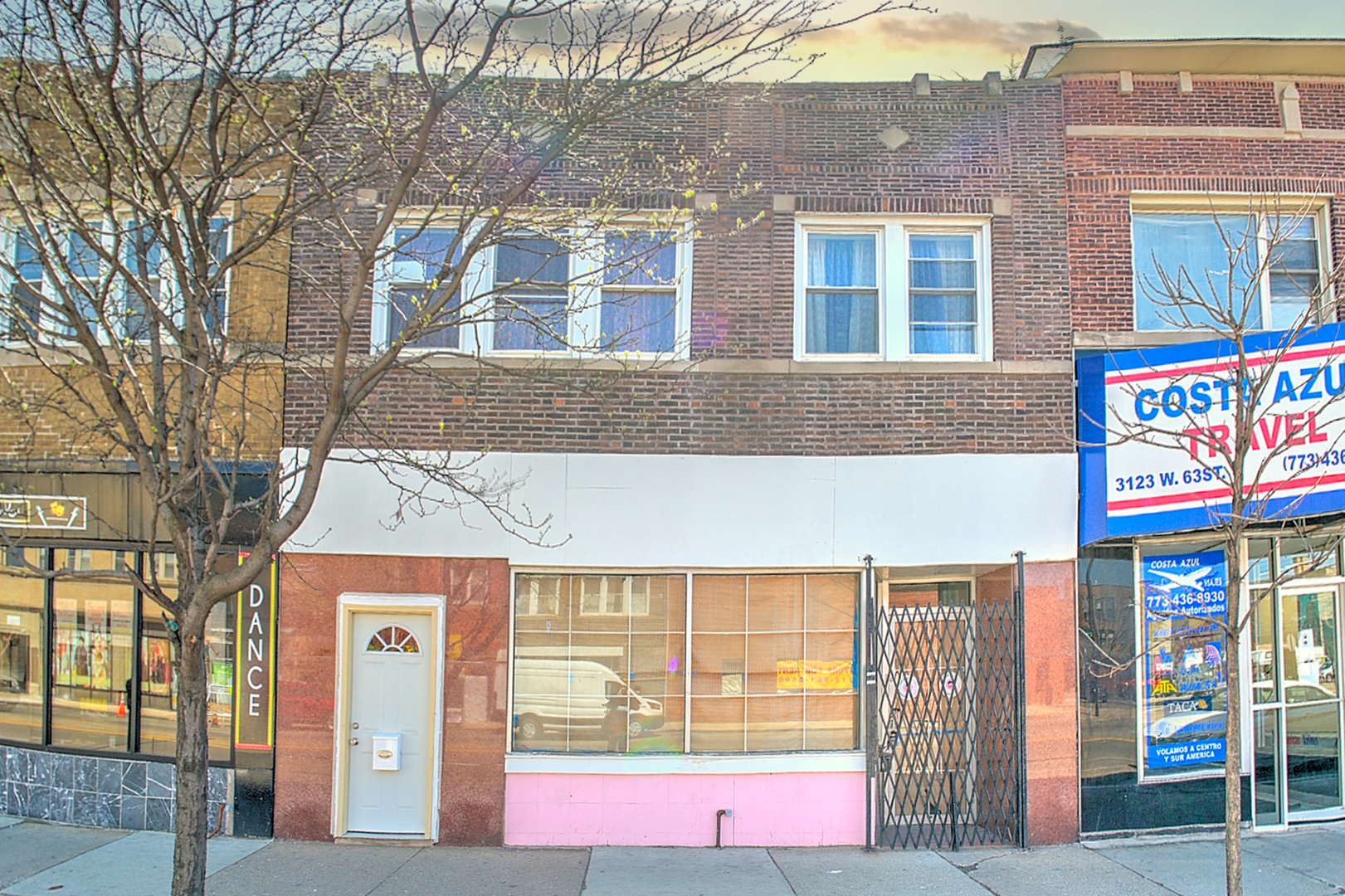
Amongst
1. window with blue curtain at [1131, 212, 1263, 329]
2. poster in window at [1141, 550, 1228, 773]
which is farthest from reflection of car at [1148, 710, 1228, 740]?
window with blue curtain at [1131, 212, 1263, 329]

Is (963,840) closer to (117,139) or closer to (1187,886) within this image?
(1187,886)

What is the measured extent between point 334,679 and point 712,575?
3577 mm

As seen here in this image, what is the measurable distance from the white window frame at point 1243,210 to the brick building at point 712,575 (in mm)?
972

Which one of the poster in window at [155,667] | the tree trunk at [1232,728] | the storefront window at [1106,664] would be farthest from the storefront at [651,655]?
the tree trunk at [1232,728]

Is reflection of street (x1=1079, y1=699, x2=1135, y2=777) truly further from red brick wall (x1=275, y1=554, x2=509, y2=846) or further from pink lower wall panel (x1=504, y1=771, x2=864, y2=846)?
red brick wall (x1=275, y1=554, x2=509, y2=846)

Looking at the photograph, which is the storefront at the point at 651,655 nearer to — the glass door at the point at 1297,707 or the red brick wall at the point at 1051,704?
the red brick wall at the point at 1051,704

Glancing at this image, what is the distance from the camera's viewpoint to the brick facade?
29.2 feet

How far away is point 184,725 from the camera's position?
5949 mm

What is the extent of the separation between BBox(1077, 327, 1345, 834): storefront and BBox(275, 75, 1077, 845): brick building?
0.33m

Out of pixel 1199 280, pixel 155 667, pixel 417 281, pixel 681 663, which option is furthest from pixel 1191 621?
pixel 155 667

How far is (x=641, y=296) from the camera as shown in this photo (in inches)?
367

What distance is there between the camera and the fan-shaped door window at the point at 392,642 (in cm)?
884

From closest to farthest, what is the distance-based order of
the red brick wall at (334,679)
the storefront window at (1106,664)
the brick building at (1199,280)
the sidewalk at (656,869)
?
1. the sidewalk at (656,869)
2. the red brick wall at (334,679)
3. the storefront window at (1106,664)
4. the brick building at (1199,280)

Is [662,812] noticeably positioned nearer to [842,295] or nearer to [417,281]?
[842,295]
